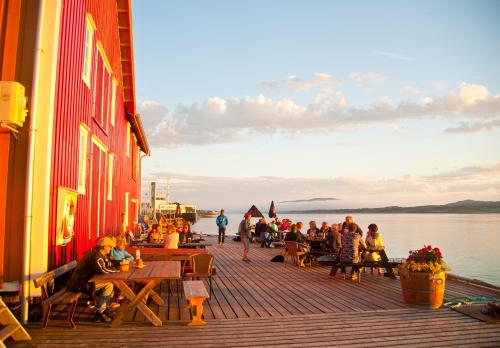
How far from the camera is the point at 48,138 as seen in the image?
6.48 metres

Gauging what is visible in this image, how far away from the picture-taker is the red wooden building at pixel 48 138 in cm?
623

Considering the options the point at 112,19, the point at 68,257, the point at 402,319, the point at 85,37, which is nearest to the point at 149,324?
the point at 68,257


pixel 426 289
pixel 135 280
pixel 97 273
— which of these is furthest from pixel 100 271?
pixel 426 289

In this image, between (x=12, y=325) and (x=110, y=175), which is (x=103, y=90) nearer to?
(x=110, y=175)

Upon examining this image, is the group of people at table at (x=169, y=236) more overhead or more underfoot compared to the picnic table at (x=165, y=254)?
more overhead

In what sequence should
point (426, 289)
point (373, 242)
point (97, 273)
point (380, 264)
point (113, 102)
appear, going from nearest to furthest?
point (97, 273) < point (426, 289) < point (380, 264) < point (373, 242) < point (113, 102)

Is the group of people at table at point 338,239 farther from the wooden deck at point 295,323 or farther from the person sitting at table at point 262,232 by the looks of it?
the wooden deck at point 295,323

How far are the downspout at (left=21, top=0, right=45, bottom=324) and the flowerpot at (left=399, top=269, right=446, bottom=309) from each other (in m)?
6.01

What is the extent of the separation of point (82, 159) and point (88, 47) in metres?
2.43

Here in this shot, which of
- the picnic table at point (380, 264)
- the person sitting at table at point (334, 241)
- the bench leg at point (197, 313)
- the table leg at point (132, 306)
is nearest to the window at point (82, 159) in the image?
the table leg at point (132, 306)

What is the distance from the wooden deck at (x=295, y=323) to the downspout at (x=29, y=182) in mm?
474

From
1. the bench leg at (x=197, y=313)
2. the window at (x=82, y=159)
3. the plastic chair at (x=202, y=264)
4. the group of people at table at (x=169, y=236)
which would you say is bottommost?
the bench leg at (x=197, y=313)

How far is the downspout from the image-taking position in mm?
6090

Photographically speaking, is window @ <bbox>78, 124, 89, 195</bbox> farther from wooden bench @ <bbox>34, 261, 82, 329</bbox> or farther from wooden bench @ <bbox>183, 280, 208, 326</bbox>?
wooden bench @ <bbox>183, 280, 208, 326</bbox>
